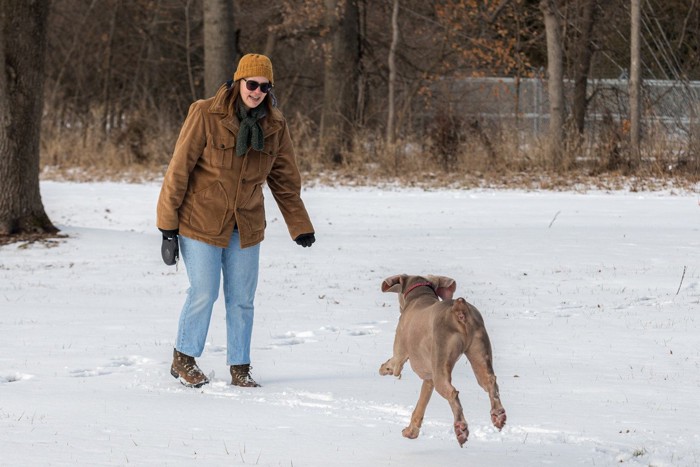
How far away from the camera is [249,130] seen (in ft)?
20.8

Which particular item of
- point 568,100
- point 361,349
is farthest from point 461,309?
point 568,100

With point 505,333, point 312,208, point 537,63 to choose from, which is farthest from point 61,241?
point 537,63

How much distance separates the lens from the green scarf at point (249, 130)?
631 centimetres

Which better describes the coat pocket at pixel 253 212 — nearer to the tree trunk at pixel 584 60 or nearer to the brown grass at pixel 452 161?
the brown grass at pixel 452 161

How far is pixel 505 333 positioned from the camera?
8547mm

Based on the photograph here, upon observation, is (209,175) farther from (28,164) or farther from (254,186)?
(28,164)

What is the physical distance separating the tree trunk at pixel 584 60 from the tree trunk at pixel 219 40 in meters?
8.55

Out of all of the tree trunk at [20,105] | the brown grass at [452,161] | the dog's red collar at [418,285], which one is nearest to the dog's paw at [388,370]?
the dog's red collar at [418,285]

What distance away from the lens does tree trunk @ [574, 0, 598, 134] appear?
25.8m

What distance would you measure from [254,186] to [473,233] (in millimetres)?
8456

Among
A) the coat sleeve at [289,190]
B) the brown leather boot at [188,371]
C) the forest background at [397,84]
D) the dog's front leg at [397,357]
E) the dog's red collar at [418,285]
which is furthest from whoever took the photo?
the forest background at [397,84]

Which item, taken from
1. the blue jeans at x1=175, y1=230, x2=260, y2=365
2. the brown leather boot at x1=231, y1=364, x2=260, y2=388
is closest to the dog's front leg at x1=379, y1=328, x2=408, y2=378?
the blue jeans at x1=175, y1=230, x2=260, y2=365

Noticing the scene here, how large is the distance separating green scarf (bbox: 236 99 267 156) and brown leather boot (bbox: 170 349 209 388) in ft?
3.93

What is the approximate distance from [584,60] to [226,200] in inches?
836
